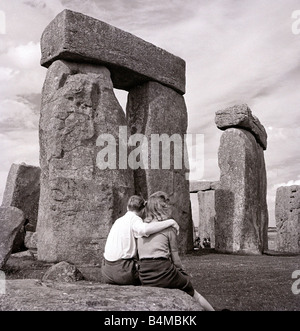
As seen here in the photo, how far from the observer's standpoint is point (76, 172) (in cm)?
769

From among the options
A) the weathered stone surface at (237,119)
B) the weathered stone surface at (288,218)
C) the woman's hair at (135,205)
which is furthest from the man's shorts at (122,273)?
the weathered stone surface at (288,218)

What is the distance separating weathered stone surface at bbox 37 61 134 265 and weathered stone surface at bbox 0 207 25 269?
73cm

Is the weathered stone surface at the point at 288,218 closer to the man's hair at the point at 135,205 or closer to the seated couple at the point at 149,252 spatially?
the man's hair at the point at 135,205

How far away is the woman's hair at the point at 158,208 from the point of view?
441cm

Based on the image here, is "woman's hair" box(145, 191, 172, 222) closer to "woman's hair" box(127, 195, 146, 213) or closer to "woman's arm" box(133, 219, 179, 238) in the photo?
"woman's arm" box(133, 219, 179, 238)

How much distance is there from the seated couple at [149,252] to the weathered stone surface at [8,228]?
7.73ft

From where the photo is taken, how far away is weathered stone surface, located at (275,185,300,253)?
13070mm

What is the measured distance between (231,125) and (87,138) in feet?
14.1

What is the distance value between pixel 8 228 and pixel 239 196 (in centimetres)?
546

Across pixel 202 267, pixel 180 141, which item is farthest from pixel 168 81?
pixel 202 267

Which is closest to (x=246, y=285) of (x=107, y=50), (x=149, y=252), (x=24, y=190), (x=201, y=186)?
(x=149, y=252)

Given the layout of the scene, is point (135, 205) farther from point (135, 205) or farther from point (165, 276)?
point (165, 276)

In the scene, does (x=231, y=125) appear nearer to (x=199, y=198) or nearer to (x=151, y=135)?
(x=151, y=135)
